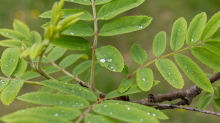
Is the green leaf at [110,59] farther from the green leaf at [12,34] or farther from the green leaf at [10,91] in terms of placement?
the green leaf at [12,34]

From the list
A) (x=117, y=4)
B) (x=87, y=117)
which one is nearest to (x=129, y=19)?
(x=117, y=4)

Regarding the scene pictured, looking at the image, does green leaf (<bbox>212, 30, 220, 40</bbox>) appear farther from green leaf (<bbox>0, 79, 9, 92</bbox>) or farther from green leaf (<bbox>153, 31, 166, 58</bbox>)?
green leaf (<bbox>0, 79, 9, 92</bbox>)

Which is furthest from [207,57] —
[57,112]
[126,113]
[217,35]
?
[57,112]

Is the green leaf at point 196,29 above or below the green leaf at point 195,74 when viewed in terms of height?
above

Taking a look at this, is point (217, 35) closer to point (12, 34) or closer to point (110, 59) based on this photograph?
point (110, 59)

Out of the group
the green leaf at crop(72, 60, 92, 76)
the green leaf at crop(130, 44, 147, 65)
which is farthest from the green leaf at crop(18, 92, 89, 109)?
the green leaf at crop(72, 60, 92, 76)

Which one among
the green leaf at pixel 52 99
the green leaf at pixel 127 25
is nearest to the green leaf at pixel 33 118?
the green leaf at pixel 52 99

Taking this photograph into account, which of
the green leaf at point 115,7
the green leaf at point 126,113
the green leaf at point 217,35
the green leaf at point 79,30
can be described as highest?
the green leaf at point 115,7
